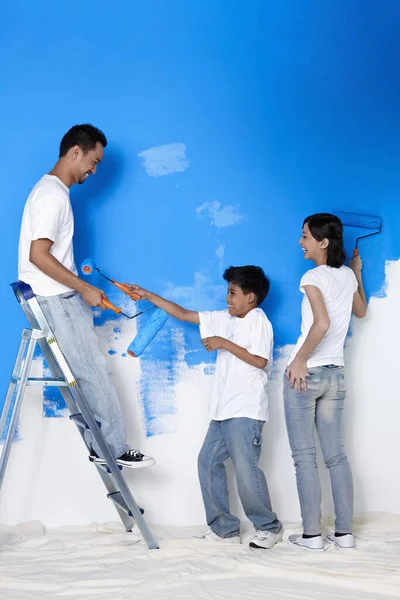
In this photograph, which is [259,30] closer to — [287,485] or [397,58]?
[397,58]

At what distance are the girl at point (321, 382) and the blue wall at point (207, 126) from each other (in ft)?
0.81

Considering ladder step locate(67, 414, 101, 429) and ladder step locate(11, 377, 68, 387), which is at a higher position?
ladder step locate(11, 377, 68, 387)

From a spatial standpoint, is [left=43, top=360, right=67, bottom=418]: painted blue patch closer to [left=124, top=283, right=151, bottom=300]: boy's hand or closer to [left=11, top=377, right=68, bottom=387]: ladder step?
[left=11, top=377, right=68, bottom=387]: ladder step

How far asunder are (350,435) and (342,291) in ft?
1.99

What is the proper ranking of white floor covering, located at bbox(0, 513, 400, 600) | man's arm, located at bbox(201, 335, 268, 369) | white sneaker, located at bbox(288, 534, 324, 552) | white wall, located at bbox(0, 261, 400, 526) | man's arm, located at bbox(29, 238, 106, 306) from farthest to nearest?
white wall, located at bbox(0, 261, 400, 526), man's arm, located at bbox(201, 335, 268, 369), white sneaker, located at bbox(288, 534, 324, 552), man's arm, located at bbox(29, 238, 106, 306), white floor covering, located at bbox(0, 513, 400, 600)

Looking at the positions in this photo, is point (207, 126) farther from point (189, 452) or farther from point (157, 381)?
point (189, 452)

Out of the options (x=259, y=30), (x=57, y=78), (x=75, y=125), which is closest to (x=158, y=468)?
(x=75, y=125)

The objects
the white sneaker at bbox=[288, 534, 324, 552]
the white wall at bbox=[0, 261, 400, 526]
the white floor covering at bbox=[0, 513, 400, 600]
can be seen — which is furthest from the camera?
the white wall at bbox=[0, 261, 400, 526]

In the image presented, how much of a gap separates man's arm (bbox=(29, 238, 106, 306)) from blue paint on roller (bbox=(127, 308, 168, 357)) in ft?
0.76

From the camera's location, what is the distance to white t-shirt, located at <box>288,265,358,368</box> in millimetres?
2426

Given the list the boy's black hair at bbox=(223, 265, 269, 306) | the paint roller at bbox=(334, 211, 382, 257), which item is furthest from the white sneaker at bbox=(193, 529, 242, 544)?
the paint roller at bbox=(334, 211, 382, 257)

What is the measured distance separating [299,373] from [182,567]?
2.38 feet

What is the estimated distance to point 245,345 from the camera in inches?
98.7

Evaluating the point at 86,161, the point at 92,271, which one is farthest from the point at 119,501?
the point at 86,161
